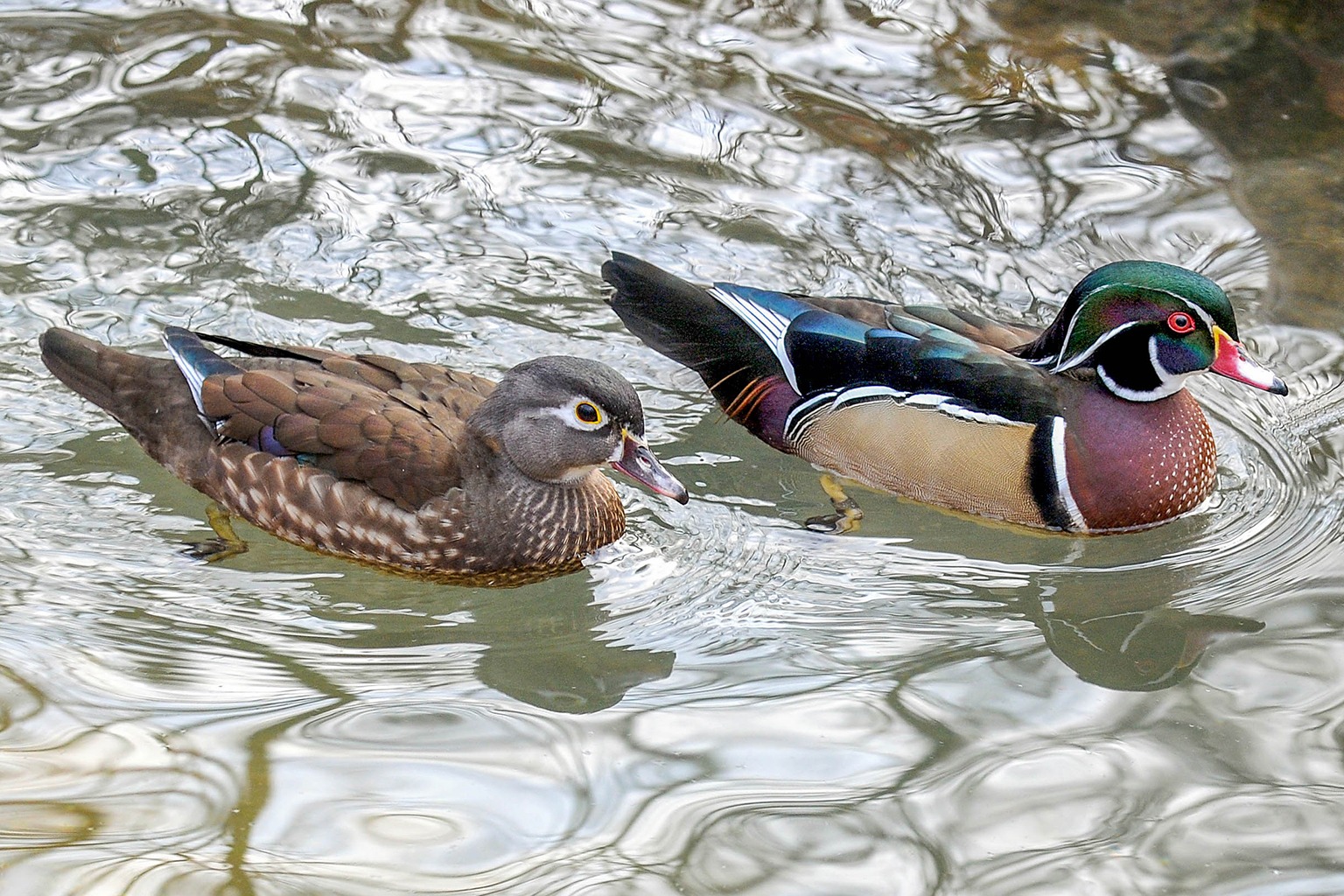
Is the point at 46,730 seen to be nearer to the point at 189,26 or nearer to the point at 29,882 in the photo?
the point at 29,882

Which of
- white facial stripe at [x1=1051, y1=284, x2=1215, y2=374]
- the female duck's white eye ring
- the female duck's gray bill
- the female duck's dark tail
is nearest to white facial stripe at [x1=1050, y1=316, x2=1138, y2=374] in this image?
white facial stripe at [x1=1051, y1=284, x2=1215, y2=374]

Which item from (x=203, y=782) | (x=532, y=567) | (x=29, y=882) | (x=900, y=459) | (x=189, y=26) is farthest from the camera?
(x=189, y=26)

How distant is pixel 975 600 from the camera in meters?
4.87

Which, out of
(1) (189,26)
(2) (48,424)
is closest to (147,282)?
(2) (48,424)

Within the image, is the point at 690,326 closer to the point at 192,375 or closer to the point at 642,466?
the point at 642,466

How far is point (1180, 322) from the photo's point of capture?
494 cm

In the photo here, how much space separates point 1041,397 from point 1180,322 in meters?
0.49

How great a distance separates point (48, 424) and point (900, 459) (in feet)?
9.67

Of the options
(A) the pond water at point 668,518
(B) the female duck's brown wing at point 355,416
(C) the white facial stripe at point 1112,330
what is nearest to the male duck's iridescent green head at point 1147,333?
(C) the white facial stripe at point 1112,330

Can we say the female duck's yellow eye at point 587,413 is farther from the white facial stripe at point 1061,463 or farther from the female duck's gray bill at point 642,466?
the white facial stripe at point 1061,463

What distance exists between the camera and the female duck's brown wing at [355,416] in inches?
184

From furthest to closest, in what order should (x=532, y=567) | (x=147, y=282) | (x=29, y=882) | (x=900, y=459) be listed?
(x=147, y=282) < (x=900, y=459) < (x=532, y=567) < (x=29, y=882)

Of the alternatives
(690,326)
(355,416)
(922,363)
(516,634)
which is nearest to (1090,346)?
(922,363)

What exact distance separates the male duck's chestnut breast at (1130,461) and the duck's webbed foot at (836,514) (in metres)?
0.74
